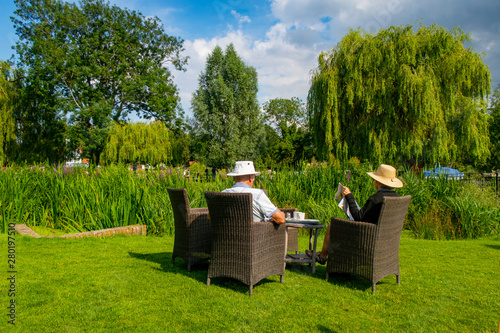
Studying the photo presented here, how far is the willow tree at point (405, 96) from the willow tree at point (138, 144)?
15209 mm

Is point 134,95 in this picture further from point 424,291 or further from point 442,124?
point 424,291

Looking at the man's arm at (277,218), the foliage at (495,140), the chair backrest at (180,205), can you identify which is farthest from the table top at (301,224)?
the foliage at (495,140)

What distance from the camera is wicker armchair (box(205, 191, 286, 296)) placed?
3.58 m

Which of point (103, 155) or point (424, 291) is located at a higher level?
point (103, 155)

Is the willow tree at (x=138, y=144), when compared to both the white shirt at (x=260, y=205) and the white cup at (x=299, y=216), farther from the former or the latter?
the white shirt at (x=260, y=205)

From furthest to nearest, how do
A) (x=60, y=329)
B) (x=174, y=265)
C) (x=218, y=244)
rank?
(x=174, y=265), (x=218, y=244), (x=60, y=329)

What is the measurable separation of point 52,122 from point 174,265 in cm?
2649

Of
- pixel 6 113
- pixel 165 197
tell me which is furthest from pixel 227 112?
pixel 165 197

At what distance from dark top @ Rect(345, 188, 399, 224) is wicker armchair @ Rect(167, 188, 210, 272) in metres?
1.78

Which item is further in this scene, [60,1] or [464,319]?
[60,1]

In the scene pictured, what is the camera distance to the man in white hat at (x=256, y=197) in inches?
152

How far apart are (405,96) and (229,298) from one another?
15327mm

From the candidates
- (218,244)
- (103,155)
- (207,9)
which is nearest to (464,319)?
(218,244)

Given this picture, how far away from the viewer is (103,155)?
92.3ft
